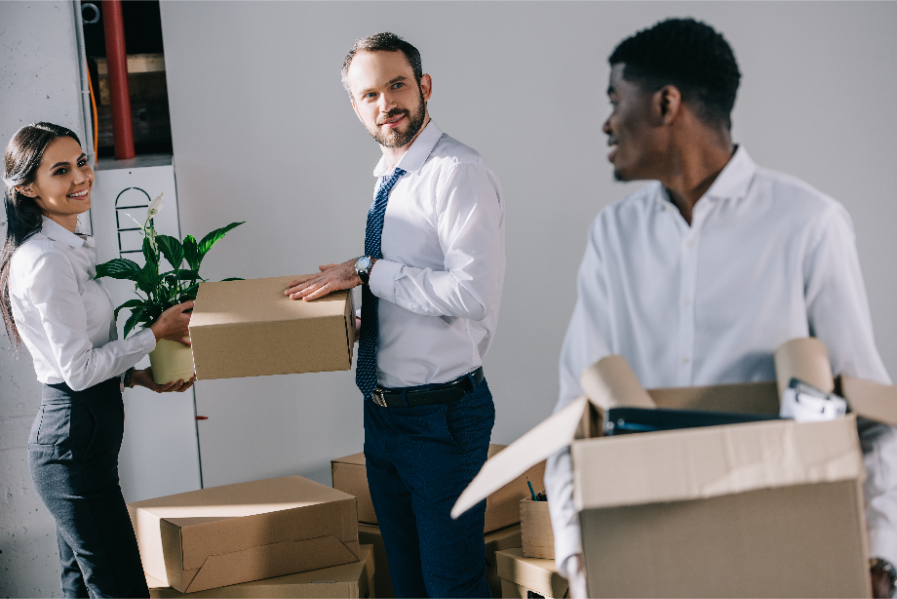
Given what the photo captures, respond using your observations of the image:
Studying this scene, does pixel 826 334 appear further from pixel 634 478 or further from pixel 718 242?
pixel 634 478

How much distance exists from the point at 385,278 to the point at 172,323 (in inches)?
27.6

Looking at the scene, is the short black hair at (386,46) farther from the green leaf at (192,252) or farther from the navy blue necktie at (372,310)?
the green leaf at (192,252)

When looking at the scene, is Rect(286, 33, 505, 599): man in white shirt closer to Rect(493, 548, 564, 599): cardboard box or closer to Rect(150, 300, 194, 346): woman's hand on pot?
Rect(493, 548, 564, 599): cardboard box

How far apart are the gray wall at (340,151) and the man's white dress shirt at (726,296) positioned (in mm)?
823

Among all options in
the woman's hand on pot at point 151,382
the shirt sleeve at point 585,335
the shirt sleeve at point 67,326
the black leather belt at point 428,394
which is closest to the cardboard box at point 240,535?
the woman's hand on pot at point 151,382

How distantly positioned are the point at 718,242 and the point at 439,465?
859mm

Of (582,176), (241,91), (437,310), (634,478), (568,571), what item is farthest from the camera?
(241,91)

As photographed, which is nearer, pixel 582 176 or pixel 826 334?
pixel 826 334

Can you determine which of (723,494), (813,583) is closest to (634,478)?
(723,494)

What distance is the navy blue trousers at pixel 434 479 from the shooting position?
1664mm

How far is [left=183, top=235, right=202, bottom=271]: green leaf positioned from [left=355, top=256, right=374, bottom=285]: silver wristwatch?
60 cm

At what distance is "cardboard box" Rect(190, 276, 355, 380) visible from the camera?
4.95 ft

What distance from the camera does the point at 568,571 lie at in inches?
39.4

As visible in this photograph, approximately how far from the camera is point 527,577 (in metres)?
1.99
